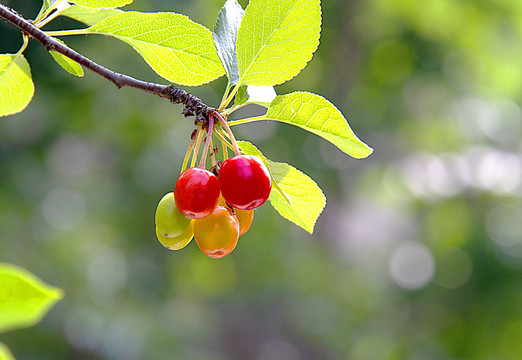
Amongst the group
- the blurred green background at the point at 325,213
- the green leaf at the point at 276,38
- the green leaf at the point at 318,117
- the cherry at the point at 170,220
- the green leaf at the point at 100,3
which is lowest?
the blurred green background at the point at 325,213

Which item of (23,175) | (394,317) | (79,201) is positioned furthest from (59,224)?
(394,317)

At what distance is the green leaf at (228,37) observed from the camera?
1.95 ft

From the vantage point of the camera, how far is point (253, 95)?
0.65m

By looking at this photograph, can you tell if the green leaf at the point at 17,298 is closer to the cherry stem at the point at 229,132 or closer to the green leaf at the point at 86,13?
the cherry stem at the point at 229,132

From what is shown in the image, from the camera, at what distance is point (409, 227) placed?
5637mm

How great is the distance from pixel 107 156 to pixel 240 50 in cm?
396

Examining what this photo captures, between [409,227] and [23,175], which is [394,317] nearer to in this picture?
[409,227]

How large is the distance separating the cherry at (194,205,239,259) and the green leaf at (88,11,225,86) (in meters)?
0.16

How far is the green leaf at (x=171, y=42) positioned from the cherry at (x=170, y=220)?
5.9 inches

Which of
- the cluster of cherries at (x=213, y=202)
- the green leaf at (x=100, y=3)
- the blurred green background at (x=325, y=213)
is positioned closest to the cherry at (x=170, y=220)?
the cluster of cherries at (x=213, y=202)

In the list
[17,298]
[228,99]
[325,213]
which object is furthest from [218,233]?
[325,213]

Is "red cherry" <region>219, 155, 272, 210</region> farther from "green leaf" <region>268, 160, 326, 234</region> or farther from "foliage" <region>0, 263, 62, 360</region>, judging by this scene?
"foliage" <region>0, 263, 62, 360</region>

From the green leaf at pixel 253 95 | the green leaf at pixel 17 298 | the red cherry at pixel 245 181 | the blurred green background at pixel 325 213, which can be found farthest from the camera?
the blurred green background at pixel 325 213

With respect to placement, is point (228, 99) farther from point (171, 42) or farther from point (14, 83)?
point (14, 83)
